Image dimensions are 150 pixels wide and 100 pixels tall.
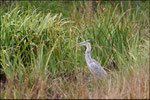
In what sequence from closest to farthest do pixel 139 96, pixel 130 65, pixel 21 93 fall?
pixel 139 96 → pixel 21 93 → pixel 130 65

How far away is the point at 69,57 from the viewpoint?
6.95m

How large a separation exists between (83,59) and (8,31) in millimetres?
1617

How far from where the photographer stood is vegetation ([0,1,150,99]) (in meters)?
5.09

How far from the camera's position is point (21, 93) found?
16.5 feet

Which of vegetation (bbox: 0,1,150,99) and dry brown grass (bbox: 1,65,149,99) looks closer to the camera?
dry brown grass (bbox: 1,65,149,99)

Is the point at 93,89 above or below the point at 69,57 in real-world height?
below

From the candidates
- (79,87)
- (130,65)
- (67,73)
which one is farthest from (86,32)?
(79,87)

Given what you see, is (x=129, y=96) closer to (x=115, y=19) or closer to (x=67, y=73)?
(x=67, y=73)

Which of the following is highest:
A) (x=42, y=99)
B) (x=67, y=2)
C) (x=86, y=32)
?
(x=67, y=2)

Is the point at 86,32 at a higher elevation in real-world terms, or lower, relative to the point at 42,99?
higher

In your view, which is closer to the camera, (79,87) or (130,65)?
(79,87)

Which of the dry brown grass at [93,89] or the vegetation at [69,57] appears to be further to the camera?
the vegetation at [69,57]

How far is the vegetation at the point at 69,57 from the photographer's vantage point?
5.09 metres

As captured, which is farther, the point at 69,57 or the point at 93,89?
the point at 69,57
